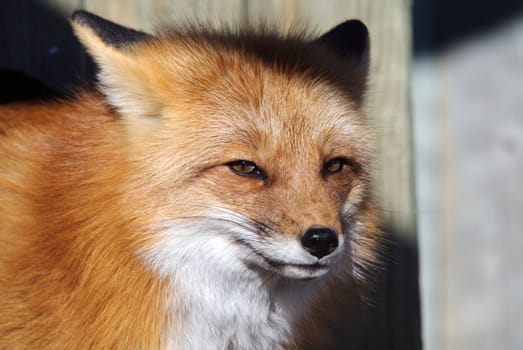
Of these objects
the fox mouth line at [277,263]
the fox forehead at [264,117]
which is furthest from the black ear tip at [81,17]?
the fox mouth line at [277,263]

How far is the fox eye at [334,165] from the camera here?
318 cm

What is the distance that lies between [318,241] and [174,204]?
52cm

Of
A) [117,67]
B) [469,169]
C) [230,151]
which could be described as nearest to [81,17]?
[117,67]

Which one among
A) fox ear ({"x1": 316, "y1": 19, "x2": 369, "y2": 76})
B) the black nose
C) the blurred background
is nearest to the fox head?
the black nose

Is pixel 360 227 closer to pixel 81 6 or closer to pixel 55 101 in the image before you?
pixel 55 101

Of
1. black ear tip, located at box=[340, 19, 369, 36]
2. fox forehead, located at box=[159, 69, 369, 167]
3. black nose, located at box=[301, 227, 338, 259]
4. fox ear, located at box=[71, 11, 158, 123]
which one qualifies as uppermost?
black ear tip, located at box=[340, 19, 369, 36]

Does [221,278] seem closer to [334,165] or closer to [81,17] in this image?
[334,165]

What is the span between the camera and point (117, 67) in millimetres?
3062

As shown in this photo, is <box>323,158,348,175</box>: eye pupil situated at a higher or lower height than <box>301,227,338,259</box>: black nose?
higher

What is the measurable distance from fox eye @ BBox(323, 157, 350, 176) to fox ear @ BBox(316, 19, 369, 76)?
0.55 meters

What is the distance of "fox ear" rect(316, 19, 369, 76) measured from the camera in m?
3.57

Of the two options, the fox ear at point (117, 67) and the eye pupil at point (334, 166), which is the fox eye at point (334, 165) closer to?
the eye pupil at point (334, 166)

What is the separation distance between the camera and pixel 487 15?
19.2 ft

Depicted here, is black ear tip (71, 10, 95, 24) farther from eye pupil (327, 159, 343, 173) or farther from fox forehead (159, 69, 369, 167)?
eye pupil (327, 159, 343, 173)
